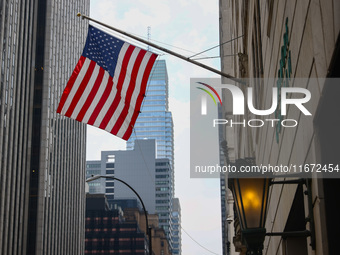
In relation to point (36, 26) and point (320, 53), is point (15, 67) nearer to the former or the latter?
point (36, 26)

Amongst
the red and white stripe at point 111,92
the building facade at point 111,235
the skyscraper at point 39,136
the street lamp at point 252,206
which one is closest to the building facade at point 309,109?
the street lamp at point 252,206

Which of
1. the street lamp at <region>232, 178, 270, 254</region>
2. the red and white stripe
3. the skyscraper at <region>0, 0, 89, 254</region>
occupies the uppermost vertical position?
the skyscraper at <region>0, 0, 89, 254</region>

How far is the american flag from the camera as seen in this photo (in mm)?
15383

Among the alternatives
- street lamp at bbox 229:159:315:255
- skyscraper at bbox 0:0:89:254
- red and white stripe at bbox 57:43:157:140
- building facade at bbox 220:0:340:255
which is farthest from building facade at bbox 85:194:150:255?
street lamp at bbox 229:159:315:255

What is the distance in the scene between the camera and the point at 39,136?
10294cm

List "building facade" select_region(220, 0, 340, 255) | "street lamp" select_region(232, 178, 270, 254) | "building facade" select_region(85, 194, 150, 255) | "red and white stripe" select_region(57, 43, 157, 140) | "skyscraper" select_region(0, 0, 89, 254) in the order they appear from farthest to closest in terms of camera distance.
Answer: "building facade" select_region(85, 194, 150, 255) → "skyscraper" select_region(0, 0, 89, 254) → "red and white stripe" select_region(57, 43, 157, 140) → "street lamp" select_region(232, 178, 270, 254) → "building facade" select_region(220, 0, 340, 255)

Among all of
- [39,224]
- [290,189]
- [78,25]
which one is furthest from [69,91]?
[78,25]

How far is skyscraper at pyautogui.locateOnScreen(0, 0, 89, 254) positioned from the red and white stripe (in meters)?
68.3

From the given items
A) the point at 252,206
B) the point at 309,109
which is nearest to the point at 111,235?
the point at 252,206

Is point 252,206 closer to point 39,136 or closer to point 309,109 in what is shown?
point 309,109

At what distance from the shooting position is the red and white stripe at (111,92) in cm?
1537

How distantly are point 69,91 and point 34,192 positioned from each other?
281ft

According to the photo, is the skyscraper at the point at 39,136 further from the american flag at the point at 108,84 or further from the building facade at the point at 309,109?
the building facade at the point at 309,109

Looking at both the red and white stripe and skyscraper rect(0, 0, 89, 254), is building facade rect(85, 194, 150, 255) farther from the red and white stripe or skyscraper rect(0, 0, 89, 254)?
the red and white stripe
